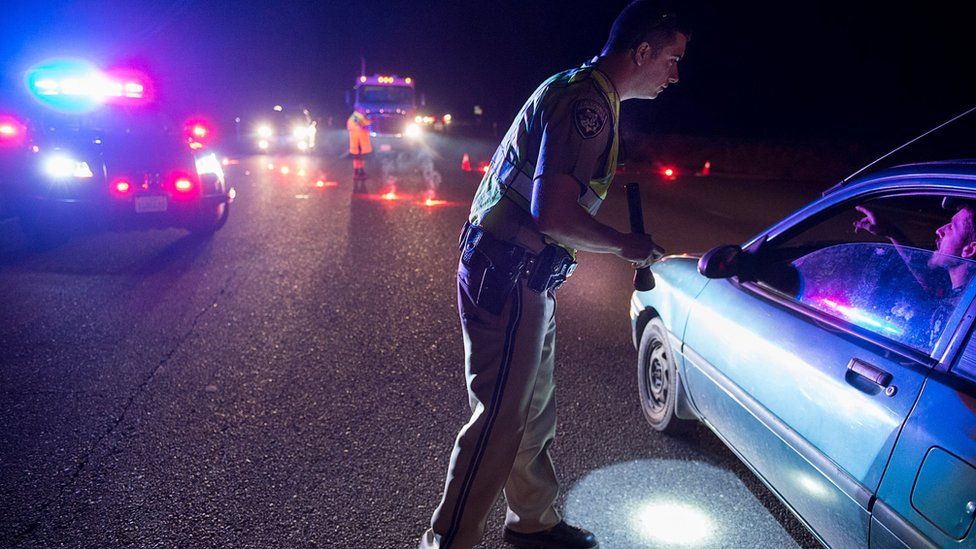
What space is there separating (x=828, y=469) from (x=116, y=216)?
24.1 feet

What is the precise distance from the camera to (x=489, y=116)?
2165 inches

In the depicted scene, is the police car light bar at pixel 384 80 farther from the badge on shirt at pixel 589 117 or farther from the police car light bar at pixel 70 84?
the badge on shirt at pixel 589 117

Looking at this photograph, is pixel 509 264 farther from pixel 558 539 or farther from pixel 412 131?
pixel 412 131

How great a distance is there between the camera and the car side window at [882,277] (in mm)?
1990

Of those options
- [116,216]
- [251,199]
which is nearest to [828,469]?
[116,216]

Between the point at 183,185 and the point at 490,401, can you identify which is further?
the point at 183,185

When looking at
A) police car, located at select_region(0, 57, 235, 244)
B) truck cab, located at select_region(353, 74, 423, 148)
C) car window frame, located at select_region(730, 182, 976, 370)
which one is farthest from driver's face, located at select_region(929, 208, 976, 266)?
truck cab, located at select_region(353, 74, 423, 148)

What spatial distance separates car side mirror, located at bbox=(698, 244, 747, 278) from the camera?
2.74 metres

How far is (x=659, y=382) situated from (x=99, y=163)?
6.41 metres

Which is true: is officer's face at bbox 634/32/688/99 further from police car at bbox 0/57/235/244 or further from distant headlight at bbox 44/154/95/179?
distant headlight at bbox 44/154/95/179

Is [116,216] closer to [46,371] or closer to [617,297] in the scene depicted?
[46,371]

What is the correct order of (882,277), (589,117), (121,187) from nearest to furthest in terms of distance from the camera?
(589,117)
(882,277)
(121,187)

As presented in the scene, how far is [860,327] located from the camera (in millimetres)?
2127

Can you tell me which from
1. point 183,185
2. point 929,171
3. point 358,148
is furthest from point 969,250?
point 358,148
